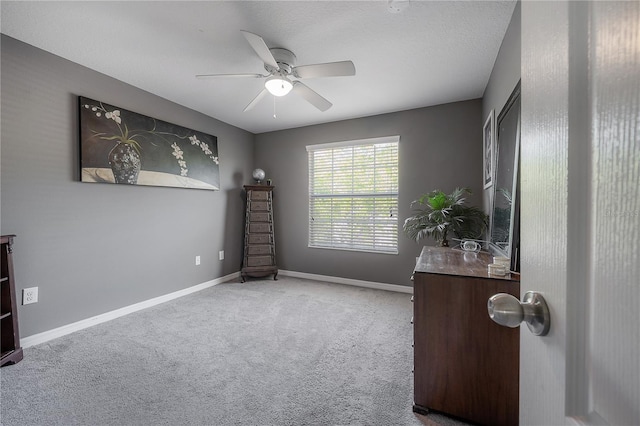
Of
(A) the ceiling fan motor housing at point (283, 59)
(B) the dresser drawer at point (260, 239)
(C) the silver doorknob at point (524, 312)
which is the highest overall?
(A) the ceiling fan motor housing at point (283, 59)

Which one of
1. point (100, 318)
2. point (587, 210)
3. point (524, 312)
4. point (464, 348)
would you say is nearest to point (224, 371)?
point (464, 348)

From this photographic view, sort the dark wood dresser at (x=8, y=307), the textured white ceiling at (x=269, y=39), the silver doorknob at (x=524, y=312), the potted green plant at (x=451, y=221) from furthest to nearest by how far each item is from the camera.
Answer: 1. the potted green plant at (x=451, y=221)
2. the dark wood dresser at (x=8, y=307)
3. the textured white ceiling at (x=269, y=39)
4. the silver doorknob at (x=524, y=312)

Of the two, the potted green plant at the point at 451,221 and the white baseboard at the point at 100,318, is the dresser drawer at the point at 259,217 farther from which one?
the potted green plant at the point at 451,221

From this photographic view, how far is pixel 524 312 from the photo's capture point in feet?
1.47

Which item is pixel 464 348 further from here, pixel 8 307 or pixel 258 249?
pixel 258 249

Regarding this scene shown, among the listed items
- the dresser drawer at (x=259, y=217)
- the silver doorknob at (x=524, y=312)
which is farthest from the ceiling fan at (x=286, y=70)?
the dresser drawer at (x=259, y=217)

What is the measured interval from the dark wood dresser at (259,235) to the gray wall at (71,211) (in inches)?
32.4

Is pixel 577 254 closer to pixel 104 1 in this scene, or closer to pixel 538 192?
pixel 538 192

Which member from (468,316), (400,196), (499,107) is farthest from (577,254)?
(400,196)

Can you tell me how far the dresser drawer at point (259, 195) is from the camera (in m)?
4.16

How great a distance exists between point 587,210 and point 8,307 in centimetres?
312

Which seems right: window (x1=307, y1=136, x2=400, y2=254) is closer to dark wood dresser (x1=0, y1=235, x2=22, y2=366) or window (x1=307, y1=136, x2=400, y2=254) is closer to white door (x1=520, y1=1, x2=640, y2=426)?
dark wood dresser (x1=0, y1=235, x2=22, y2=366)

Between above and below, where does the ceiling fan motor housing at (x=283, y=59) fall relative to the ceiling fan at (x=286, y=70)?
above

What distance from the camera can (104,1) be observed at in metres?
1.69
